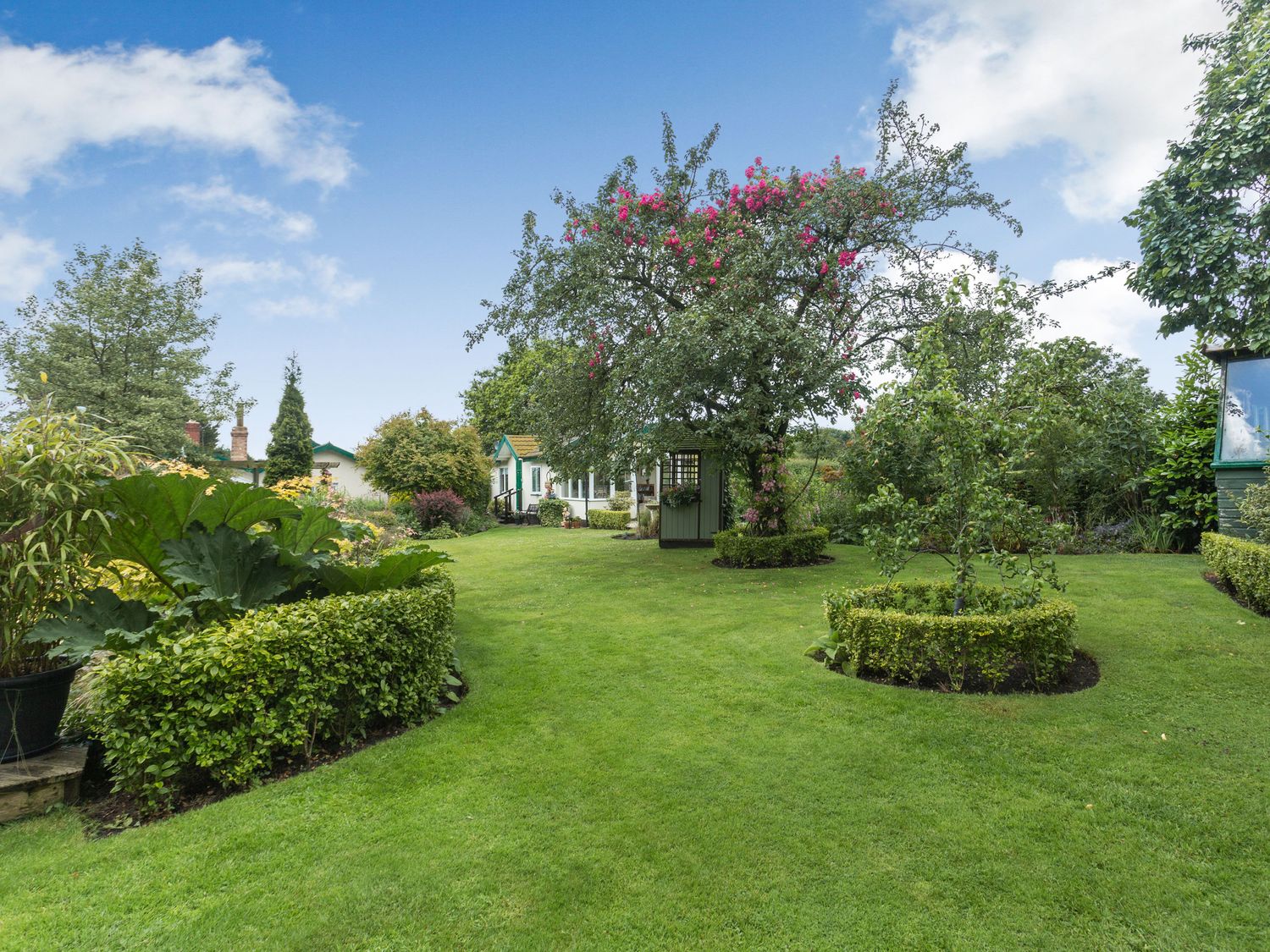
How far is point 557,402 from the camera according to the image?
38.8 feet

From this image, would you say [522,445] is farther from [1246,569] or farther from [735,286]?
[1246,569]

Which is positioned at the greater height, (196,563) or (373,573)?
(196,563)

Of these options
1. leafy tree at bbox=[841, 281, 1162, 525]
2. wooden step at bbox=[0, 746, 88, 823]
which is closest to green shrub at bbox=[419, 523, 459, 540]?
leafy tree at bbox=[841, 281, 1162, 525]

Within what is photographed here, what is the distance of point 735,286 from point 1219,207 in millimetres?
6963

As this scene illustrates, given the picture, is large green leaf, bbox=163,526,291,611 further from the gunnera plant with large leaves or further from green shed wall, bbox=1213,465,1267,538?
green shed wall, bbox=1213,465,1267,538

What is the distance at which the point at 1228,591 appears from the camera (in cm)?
676

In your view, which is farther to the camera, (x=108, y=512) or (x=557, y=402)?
(x=557, y=402)

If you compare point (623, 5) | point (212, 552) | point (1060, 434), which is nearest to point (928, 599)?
point (212, 552)

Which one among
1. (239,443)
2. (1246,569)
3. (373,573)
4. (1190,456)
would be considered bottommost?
(1246,569)

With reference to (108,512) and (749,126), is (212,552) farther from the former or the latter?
(749,126)

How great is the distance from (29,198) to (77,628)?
26.6ft

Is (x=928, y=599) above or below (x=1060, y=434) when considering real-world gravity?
below

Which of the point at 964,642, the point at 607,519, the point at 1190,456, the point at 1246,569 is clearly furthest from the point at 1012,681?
the point at 607,519

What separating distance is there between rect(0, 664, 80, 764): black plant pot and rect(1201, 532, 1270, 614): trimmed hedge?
9.34 m
